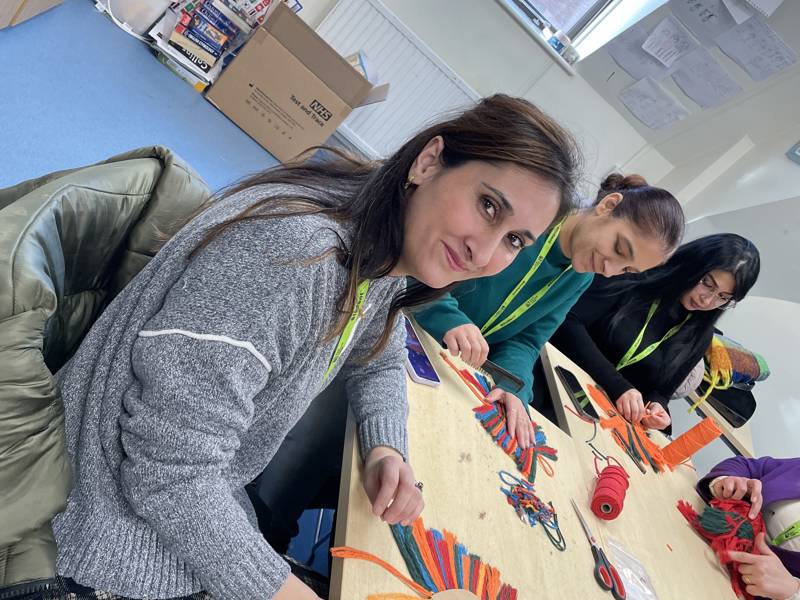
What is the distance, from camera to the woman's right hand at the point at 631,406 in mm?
1898

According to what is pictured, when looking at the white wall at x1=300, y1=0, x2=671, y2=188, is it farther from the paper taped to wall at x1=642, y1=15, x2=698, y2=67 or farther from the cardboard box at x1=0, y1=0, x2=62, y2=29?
the cardboard box at x1=0, y1=0, x2=62, y2=29

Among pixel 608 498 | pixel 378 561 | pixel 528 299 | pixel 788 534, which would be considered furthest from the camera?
pixel 528 299

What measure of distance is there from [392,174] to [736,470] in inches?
66.4

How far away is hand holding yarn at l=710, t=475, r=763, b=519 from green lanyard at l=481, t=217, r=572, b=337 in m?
0.83

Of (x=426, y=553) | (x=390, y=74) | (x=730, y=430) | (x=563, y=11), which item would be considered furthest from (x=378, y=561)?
(x=563, y=11)

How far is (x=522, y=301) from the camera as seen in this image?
65.4 inches

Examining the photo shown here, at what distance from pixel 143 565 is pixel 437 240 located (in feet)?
1.82

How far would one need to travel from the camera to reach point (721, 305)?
2084 millimetres

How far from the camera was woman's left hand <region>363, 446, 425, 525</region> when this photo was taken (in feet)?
2.63

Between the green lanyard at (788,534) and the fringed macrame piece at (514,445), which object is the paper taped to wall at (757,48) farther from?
the fringed macrame piece at (514,445)

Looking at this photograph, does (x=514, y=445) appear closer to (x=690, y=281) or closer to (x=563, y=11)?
(x=690, y=281)

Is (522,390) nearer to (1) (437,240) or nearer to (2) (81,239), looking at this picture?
(1) (437,240)

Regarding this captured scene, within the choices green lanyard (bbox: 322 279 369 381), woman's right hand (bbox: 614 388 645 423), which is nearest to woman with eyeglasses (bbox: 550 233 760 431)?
woman's right hand (bbox: 614 388 645 423)

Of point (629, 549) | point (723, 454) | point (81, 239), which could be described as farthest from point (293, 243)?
point (723, 454)
